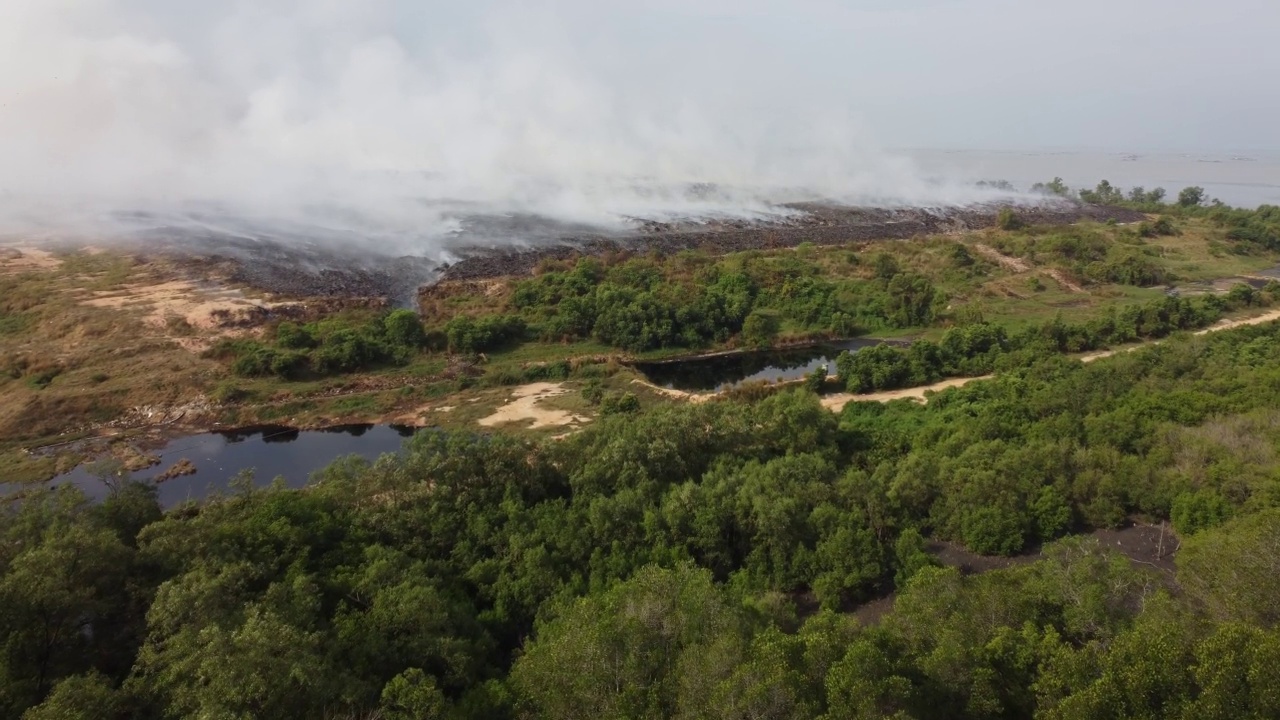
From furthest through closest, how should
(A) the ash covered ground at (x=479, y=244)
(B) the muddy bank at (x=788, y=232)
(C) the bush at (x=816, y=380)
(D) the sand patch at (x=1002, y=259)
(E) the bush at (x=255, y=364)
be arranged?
(D) the sand patch at (x=1002, y=259)
(B) the muddy bank at (x=788, y=232)
(A) the ash covered ground at (x=479, y=244)
(E) the bush at (x=255, y=364)
(C) the bush at (x=816, y=380)

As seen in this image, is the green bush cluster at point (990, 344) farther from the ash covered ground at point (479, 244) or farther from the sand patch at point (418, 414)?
the ash covered ground at point (479, 244)

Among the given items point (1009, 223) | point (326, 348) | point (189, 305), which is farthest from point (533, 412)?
point (1009, 223)

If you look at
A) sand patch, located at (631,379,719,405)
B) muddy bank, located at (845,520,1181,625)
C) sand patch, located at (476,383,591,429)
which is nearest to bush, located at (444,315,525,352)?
sand patch, located at (476,383,591,429)

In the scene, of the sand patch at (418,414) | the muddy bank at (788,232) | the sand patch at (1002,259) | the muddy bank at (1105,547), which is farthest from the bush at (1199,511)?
the sand patch at (1002,259)

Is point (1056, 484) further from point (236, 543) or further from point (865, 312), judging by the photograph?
point (865, 312)

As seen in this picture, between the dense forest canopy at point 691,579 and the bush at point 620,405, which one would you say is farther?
the bush at point 620,405

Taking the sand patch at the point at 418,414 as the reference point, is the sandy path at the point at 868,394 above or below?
above

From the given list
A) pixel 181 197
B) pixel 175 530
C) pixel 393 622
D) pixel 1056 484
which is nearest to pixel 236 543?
pixel 175 530
